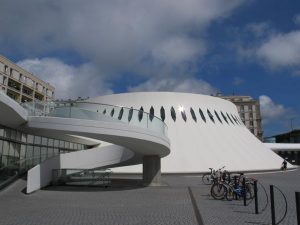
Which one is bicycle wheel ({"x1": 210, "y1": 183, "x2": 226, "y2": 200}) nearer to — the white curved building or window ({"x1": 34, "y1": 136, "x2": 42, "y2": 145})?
the white curved building

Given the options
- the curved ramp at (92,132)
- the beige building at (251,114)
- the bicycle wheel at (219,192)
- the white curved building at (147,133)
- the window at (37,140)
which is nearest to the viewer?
the bicycle wheel at (219,192)

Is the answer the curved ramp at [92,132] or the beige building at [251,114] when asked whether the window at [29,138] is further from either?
the beige building at [251,114]

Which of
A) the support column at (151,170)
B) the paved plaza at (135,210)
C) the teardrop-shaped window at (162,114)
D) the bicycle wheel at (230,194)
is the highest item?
the teardrop-shaped window at (162,114)

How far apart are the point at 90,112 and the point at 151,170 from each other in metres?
5.59

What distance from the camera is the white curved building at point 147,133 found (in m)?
14.9

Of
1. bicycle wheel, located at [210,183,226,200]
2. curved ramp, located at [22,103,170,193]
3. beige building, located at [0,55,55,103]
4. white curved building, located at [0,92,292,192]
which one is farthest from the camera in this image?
beige building, located at [0,55,55,103]

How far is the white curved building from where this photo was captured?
48.8 ft

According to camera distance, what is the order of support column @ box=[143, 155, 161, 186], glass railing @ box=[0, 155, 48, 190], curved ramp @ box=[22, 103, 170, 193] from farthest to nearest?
support column @ box=[143, 155, 161, 186] < glass railing @ box=[0, 155, 48, 190] < curved ramp @ box=[22, 103, 170, 193]

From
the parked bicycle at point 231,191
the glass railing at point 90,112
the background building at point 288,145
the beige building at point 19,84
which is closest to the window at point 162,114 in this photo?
the glass railing at point 90,112

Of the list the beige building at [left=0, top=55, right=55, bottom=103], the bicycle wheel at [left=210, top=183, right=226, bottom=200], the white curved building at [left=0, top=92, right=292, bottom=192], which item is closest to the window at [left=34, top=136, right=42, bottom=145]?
the white curved building at [left=0, top=92, right=292, bottom=192]

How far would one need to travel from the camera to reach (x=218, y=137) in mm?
33031

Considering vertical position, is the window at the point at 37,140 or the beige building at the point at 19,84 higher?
the beige building at the point at 19,84

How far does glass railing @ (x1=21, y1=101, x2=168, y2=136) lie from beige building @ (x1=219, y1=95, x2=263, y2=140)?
8044cm

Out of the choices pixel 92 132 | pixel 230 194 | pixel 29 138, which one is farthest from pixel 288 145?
pixel 92 132
